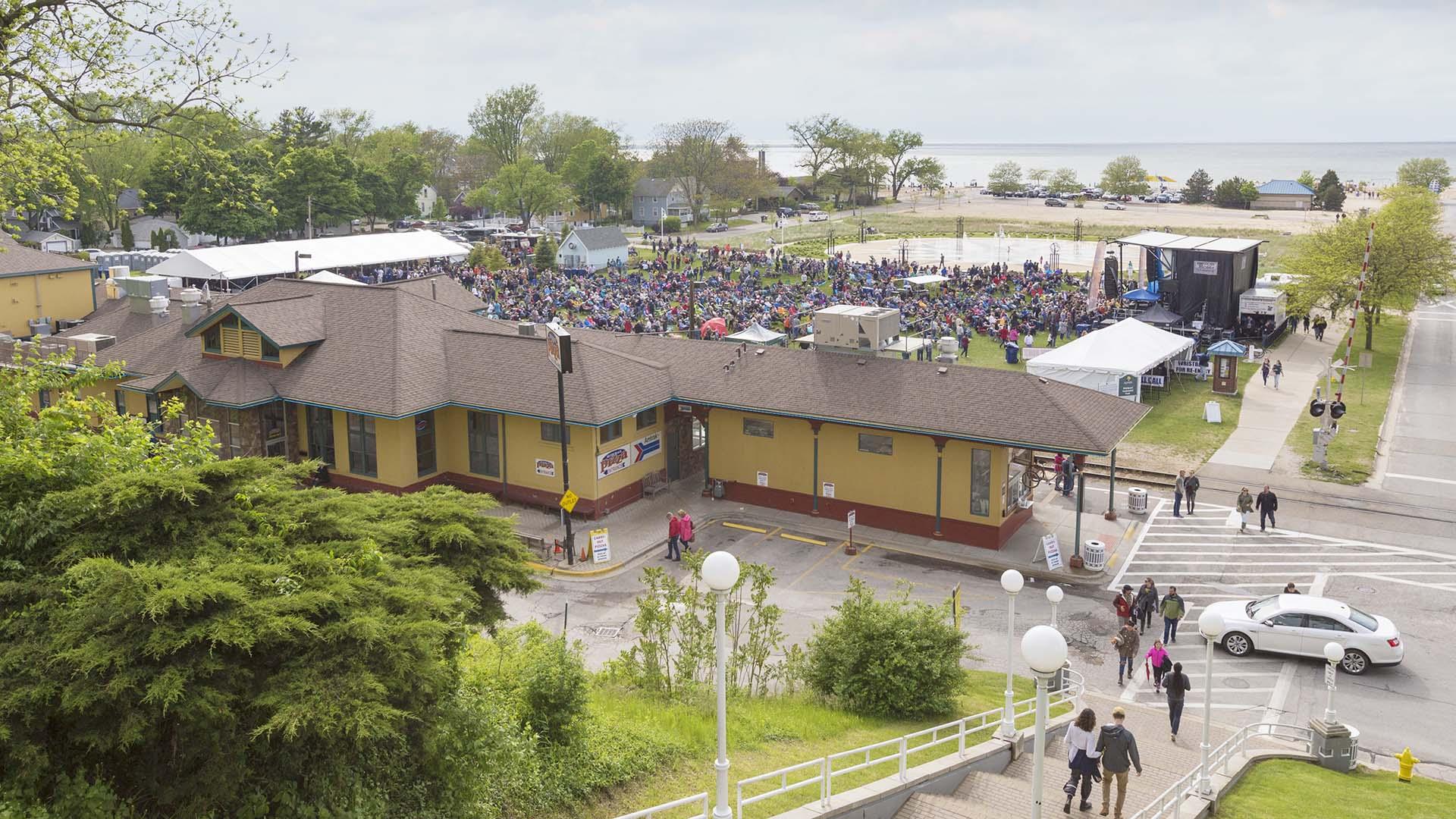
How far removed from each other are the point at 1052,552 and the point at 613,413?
1072 centimetres

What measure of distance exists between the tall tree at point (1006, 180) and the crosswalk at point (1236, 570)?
529ft

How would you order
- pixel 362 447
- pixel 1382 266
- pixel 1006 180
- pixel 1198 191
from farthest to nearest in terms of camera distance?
pixel 1006 180 < pixel 1198 191 < pixel 1382 266 < pixel 362 447

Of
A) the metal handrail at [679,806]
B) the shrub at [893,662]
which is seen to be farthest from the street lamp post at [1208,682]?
the metal handrail at [679,806]

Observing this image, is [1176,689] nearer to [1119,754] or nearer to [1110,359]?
[1119,754]

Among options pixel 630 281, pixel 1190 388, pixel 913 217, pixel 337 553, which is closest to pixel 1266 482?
pixel 1190 388

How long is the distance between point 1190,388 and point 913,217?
93.2 m

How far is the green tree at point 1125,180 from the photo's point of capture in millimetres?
164000

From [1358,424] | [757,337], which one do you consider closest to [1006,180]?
[1358,424]

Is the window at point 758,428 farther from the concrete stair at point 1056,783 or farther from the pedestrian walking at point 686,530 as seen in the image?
the concrete stair at point 1056,783

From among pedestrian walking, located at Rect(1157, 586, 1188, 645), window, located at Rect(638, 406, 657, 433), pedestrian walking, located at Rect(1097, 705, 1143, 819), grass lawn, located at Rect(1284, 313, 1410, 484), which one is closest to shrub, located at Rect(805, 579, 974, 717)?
pedestrian walking, located at Rect(1097, 705, 1143, 819)

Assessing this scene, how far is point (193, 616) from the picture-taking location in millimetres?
8922

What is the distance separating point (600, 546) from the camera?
977 inches

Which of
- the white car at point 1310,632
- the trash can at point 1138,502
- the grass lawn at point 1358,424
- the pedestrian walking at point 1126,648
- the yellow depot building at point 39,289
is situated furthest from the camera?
the yellow depot building at point 39,289

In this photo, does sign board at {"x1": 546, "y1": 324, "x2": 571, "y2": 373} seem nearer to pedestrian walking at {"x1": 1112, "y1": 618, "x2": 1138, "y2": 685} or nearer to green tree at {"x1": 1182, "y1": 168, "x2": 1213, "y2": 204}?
pedestrian walking at {"x1": 1112, "y1": 618, "x2": 1138, "y2": 685}
